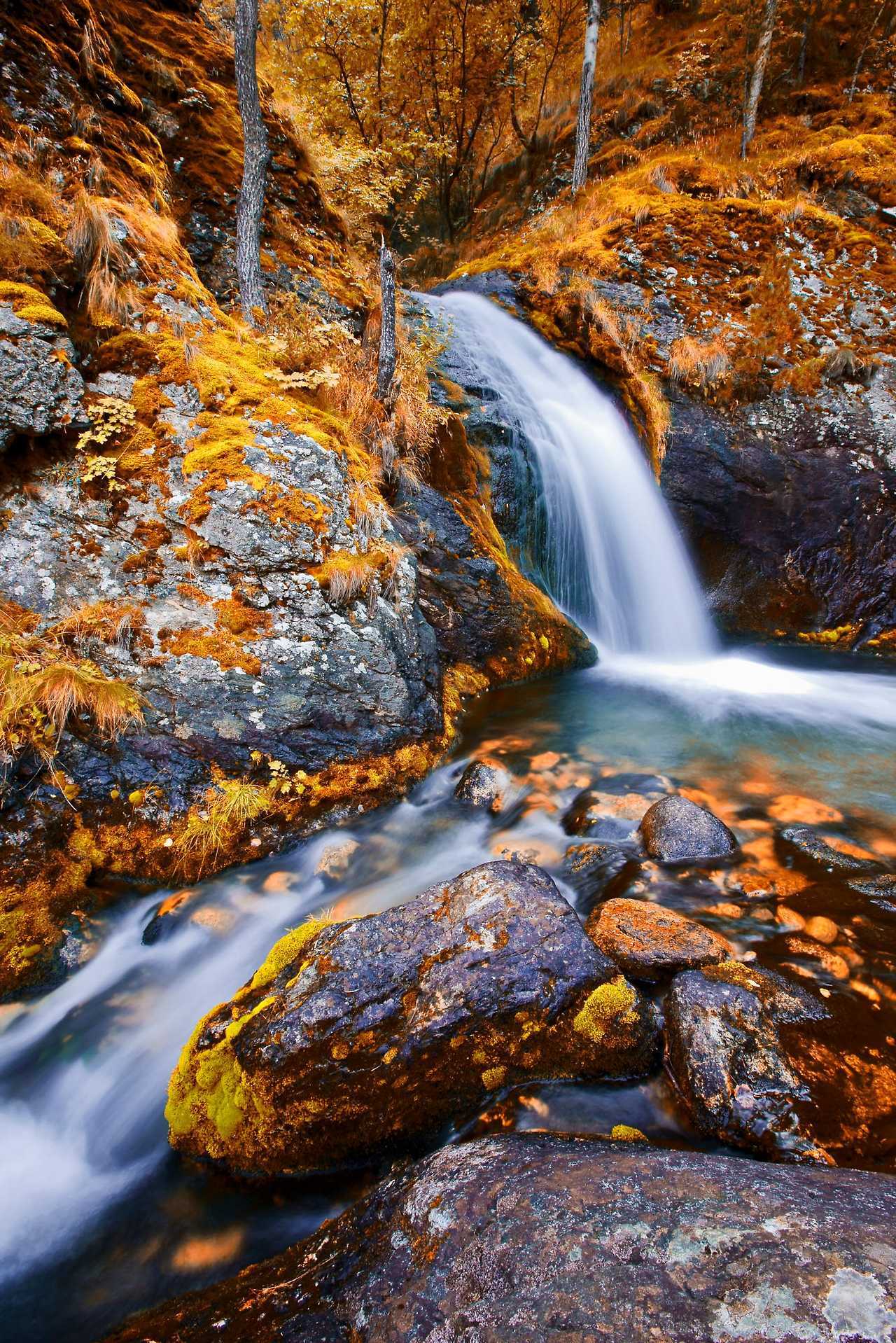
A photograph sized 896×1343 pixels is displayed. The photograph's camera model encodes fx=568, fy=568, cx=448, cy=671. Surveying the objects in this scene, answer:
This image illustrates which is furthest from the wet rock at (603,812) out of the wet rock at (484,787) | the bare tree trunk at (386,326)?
the bare tree trunk at (386,326)

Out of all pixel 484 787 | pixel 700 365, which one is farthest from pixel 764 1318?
pixel 700 365

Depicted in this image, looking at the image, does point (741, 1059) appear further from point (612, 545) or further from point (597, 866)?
point (612, 545)

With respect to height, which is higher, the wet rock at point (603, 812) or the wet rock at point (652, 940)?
the wet rock at point (603, 812)

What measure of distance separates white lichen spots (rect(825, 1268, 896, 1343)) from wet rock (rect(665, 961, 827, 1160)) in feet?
3.42

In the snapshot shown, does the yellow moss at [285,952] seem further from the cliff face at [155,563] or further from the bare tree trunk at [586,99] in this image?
the bare tree trunk at [586,99]

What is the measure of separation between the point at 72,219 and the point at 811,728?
25.1 ft

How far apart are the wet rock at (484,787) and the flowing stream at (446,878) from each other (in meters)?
0.11

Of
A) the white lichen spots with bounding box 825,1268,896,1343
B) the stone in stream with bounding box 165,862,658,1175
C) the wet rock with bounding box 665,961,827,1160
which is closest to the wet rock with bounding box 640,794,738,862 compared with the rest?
the wet rock with bounding box 665,961,827,1160

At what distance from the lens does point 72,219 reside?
171 inches

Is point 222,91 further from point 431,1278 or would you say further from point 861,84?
point 861,84

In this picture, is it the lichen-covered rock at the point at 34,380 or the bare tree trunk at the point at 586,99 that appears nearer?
the lichen-covered rock at the point at 34,380

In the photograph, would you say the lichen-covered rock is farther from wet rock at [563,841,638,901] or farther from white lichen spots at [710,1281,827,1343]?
white lichen spots at [710,1281,827,1343]

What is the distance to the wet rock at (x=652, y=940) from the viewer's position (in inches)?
108

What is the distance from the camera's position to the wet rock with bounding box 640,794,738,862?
3.62m
